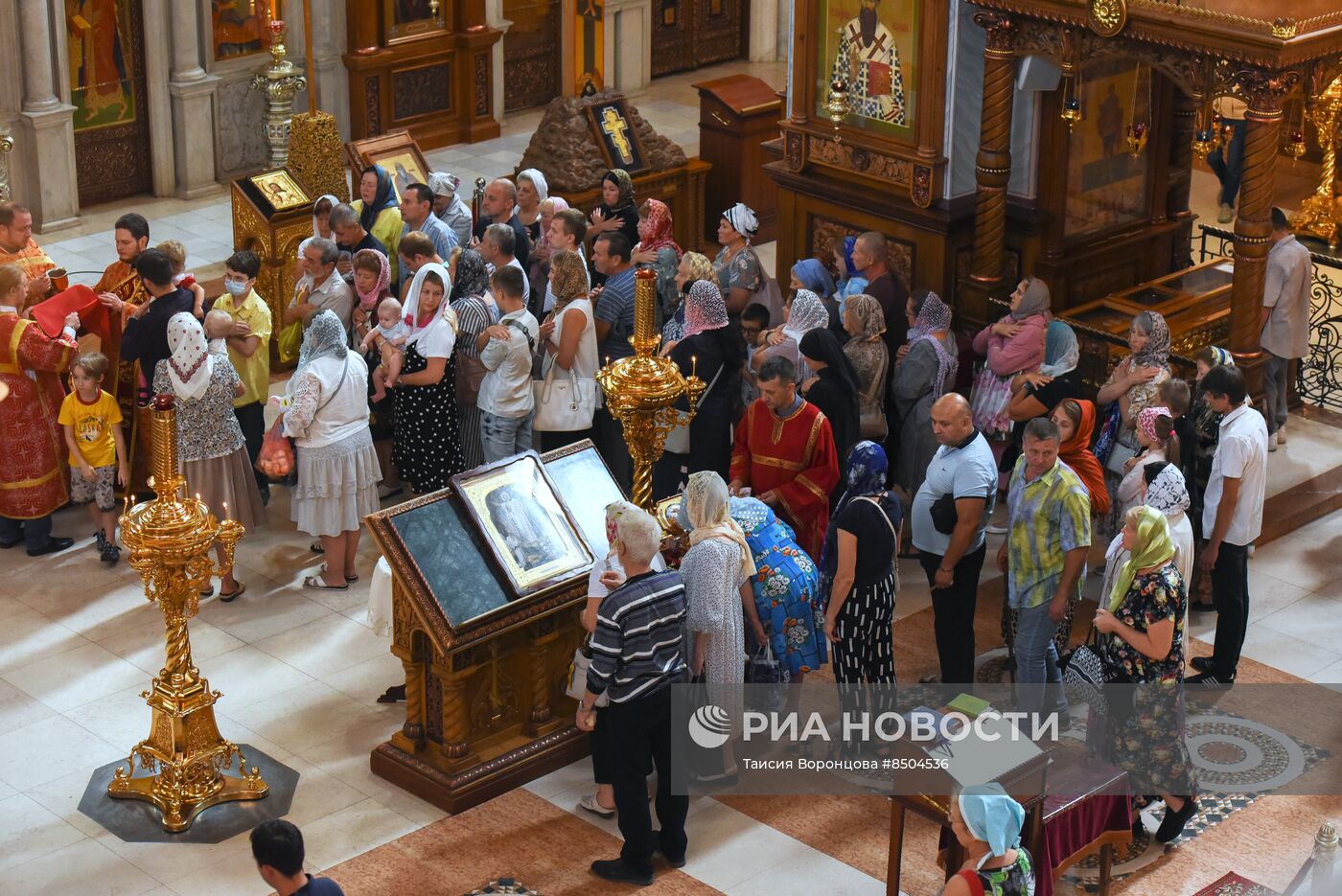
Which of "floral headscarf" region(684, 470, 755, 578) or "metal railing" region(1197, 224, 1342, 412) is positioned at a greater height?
"floral headscarf" region(684, 470, 755, 578)

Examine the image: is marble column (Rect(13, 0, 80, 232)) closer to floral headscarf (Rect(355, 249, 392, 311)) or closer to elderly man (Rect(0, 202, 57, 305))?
elderly man (Rect(0, 202, 57, 305))

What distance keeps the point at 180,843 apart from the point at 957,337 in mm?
5581

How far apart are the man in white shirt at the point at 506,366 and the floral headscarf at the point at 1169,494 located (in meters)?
3.35

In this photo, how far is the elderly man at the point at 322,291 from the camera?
10945 mm

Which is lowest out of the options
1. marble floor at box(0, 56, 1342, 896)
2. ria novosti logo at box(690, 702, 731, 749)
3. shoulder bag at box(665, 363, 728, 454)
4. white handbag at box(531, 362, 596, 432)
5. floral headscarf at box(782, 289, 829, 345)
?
marble floor at box(0, 56, 1342, 896)

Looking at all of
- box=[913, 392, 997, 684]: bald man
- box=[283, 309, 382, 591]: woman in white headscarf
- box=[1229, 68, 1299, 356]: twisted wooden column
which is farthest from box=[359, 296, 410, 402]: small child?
box=[1229, 68, 1299, 356]: twisted wooden column

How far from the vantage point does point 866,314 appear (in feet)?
33.9

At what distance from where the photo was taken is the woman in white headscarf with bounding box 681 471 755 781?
26.2ft

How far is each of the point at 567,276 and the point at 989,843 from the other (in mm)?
4837

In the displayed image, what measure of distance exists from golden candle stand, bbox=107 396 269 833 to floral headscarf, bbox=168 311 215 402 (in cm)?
112

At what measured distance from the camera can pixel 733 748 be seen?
28.6ft

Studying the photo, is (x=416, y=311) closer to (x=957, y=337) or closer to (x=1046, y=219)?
(x=957, y=337)

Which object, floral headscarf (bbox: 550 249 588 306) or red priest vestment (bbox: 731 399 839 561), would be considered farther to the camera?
floral headscarf (bbox: 550 249 588 306)

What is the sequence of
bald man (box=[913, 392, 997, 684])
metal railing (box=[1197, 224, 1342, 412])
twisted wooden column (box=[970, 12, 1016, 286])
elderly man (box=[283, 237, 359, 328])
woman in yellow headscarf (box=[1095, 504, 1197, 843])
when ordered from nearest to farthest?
woman in yellow headscarf (box=[1095, 504, 1197, 843])
bald man (box=[913, 392, 997, 684])
elderly man (box=[283, 237, 359, 328])
twisted wooden column (box=[970, 12, 1016, 286])
metal railing (box=[1197, 224, 1342, 412])
